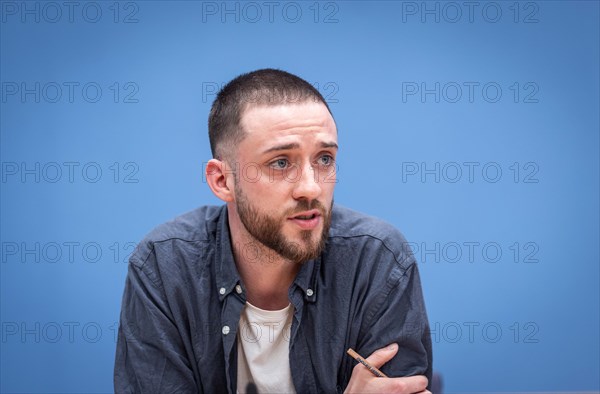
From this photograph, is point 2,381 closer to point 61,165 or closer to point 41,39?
point 61,165

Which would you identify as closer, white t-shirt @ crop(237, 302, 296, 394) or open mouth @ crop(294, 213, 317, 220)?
open mouth @ crop(294, 213, 317, 220)

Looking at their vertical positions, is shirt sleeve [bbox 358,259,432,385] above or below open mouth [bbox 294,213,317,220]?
below

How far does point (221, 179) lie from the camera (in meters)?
2.11

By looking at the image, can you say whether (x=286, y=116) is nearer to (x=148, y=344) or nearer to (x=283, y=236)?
(x=283, y=236)

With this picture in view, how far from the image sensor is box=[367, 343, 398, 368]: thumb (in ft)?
6.30

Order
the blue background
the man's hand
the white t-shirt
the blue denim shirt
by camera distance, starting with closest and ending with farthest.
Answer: the man's hand → the blue denim shirt → the white t-shirt → the blue background

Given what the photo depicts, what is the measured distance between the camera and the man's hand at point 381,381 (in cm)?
186

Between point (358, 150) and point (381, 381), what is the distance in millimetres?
1438

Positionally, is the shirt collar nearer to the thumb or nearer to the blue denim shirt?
the blue denim shirt

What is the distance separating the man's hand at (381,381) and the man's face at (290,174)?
0.35 m

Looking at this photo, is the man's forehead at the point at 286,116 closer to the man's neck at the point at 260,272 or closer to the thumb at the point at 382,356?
the man's neck at the point at 260,272

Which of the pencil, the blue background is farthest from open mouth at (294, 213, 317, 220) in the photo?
the blue background

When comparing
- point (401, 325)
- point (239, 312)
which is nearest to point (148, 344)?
point (239, 312)

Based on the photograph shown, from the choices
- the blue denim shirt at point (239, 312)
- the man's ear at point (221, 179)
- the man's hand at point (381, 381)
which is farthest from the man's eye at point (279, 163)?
the man's hand at point (381, 381)
